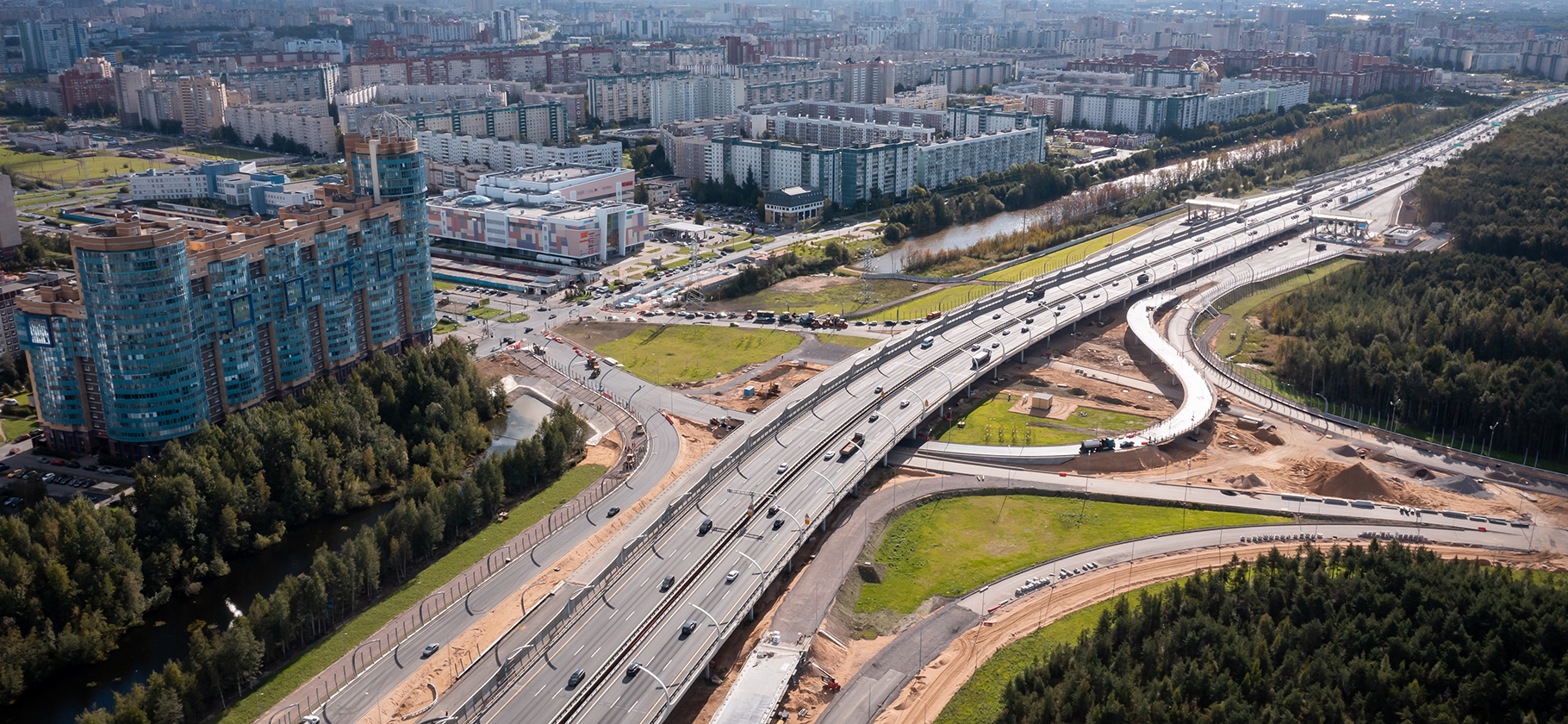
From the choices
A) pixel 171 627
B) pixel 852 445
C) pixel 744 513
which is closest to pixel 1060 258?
pixel 852 445

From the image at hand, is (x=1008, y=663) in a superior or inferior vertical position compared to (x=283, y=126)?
inferior

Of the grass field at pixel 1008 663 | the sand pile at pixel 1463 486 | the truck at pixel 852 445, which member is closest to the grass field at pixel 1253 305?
the sand pile at pixel 1463 486

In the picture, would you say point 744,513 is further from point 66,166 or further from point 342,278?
point 66,166

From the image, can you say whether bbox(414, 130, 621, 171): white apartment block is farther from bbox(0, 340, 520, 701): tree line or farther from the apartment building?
bbox(0, 340, 520, 701): tree line

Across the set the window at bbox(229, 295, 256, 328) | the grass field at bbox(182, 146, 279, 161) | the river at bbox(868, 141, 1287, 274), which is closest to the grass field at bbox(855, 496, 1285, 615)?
→ the window at bbox(229, 295, 256, 328)

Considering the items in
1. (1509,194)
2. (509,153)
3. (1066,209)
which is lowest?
(1066,209)
